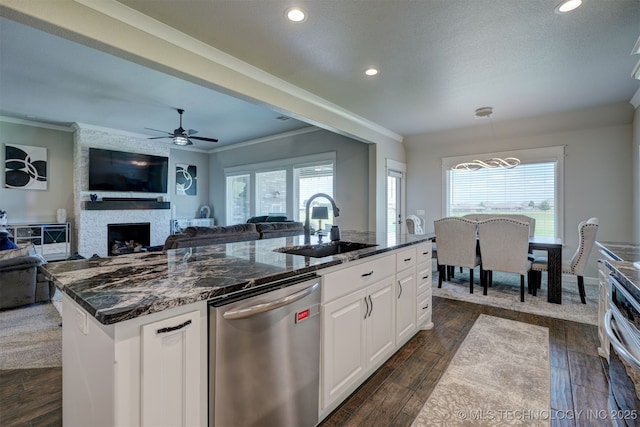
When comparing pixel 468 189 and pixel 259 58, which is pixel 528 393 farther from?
pixel 468 189

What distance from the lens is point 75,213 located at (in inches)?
238

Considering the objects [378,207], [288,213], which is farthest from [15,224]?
[378,207]

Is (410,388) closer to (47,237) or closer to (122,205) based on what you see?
(122,205)

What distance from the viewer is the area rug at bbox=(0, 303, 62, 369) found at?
2.31m

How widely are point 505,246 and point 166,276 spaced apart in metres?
3.98

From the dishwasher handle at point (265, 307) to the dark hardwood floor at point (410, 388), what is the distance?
844 millimetres

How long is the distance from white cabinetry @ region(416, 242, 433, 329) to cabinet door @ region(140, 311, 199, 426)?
6.90 ft

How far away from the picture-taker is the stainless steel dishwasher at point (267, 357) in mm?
1108

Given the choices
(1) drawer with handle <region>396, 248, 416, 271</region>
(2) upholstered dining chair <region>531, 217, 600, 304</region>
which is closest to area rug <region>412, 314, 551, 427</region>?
(1) drawer with handle <region>396, 248, 416, 271</region>

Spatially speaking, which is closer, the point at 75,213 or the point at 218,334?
the point at 218,334

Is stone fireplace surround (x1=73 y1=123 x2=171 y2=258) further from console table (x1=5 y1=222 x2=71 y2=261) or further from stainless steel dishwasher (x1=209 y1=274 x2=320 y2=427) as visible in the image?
stainless steel dishwasher (x1=209 y1=274 x2=320 y2=427)

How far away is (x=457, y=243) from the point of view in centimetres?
415

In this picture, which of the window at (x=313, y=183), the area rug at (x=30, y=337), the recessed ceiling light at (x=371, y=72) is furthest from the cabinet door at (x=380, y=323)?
the window at (x=313, y=183)

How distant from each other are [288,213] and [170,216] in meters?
2.98
